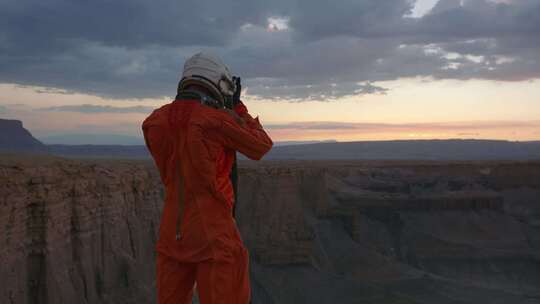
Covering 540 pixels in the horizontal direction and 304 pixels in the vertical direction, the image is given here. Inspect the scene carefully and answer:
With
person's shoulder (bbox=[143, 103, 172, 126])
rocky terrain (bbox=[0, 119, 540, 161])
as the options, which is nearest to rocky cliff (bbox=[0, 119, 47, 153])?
rocky terrain (bbox=[0, 119, 540, 161])

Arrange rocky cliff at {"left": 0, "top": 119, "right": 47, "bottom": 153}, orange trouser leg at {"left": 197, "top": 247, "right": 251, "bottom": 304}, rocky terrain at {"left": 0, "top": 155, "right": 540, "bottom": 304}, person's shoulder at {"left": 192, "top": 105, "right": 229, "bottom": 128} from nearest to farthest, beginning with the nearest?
orange trouser leg at {"left": 197, "top": 247, "right": 251, "bottom": 304}
person's shoulder at {"left": 192, "top": 105, "right": 229, "bottom": 128}
rocky terrain at {"left": 0, "top": 155, "right": 540, "bottom": 304}
rocky cliff at {"left": 0, "top": 119, "right": 47, "bottom": 153}

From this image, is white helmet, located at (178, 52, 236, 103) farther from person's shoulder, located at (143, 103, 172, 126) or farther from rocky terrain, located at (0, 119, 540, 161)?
rocky terrain, located at (0, 119, 540, 161)

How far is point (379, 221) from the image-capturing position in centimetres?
4303

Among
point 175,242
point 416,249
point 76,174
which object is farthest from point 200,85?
point 416,249

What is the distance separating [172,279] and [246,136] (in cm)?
92

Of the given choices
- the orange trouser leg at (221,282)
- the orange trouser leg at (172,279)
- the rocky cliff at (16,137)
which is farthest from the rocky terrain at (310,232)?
the rocky cliff at (16,137)

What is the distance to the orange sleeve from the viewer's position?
3291 mm

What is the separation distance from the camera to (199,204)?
3.23 meters

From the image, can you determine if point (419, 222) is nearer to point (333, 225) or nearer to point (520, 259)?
point (520, 259)

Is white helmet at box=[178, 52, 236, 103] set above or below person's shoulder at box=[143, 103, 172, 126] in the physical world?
above

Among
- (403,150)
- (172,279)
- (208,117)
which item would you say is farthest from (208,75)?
(403,150)

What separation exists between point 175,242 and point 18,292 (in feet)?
21.6

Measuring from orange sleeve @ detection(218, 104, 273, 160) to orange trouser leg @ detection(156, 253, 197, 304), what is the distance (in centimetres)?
72

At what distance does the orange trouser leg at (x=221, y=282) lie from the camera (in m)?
3.13
